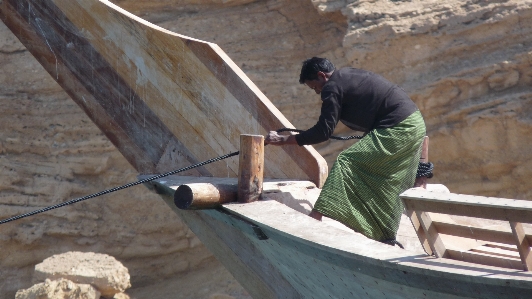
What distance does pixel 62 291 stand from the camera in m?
6.52

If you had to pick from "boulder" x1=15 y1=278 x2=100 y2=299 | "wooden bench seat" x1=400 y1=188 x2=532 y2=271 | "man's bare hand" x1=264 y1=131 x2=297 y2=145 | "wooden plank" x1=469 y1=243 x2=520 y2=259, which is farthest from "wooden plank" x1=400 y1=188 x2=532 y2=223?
"boulder" x1=15 y1=278 x2=100 y2=299

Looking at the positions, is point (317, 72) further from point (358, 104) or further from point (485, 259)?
point (485, 259)

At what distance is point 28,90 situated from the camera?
796 cm

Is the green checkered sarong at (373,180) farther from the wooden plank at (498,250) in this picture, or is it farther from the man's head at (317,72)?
the wooden plank at (498,250)

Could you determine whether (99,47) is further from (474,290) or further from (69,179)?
(474,290)

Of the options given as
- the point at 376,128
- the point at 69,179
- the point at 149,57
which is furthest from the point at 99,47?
the point at 69,179

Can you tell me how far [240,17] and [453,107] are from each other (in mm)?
2664

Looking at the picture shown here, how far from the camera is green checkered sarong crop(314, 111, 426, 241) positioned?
3.76m

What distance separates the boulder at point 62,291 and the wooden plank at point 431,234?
4.49 meters

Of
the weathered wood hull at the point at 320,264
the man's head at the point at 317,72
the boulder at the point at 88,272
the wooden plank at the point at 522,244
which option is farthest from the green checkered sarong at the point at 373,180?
the boulder at the point at 88,272

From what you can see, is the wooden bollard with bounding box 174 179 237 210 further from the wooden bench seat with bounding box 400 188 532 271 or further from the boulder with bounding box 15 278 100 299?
the boulder with bounding box 15 278 100 299

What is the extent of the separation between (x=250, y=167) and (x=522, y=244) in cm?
170

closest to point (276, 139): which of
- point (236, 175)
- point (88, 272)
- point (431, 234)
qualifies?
point (236, 175)

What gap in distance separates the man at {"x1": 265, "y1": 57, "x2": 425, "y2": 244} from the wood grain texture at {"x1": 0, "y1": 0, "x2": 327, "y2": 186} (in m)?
0.47
